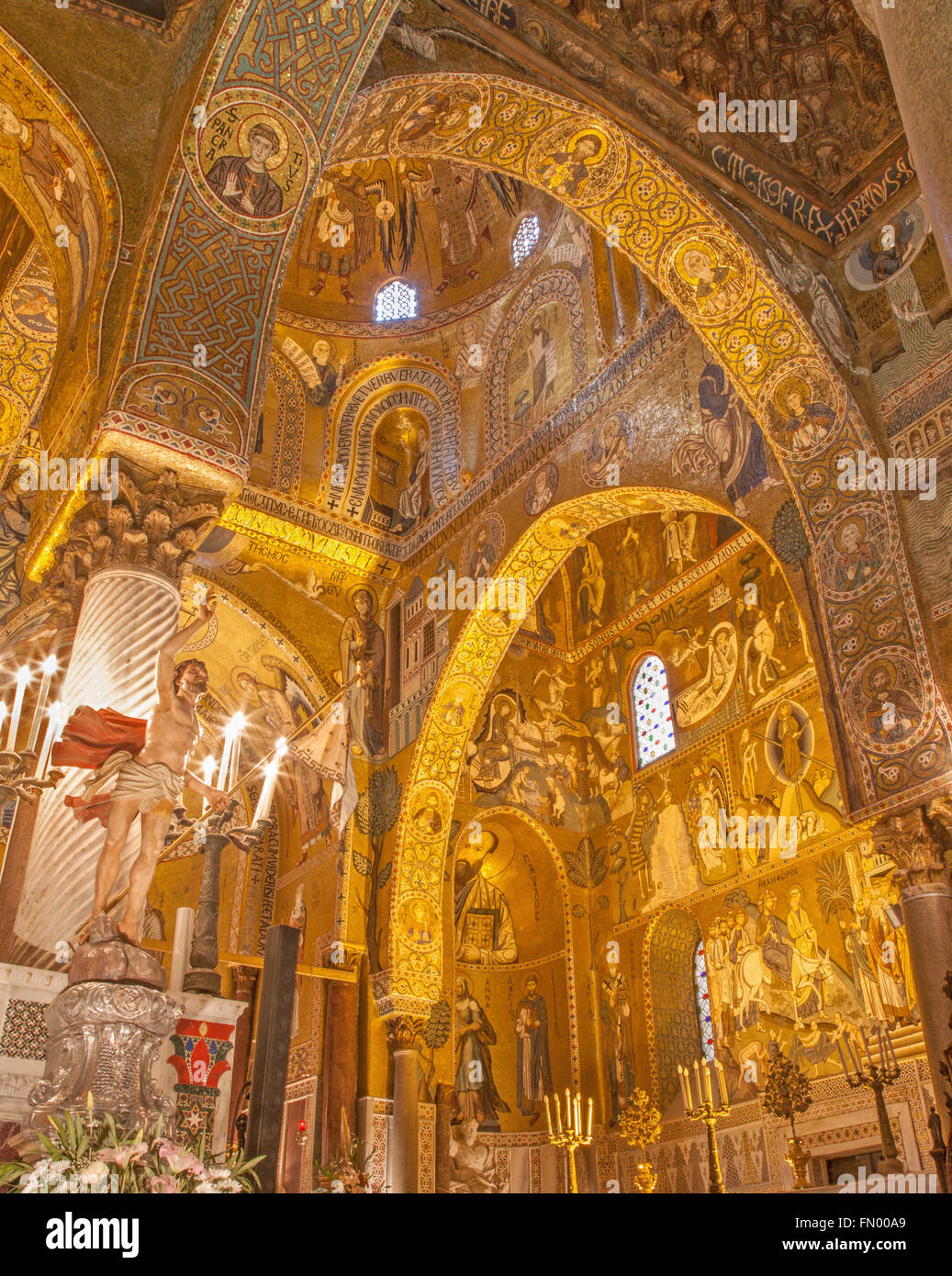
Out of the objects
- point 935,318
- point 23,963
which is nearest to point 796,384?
point 935,318

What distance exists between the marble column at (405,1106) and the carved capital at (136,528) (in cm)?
750

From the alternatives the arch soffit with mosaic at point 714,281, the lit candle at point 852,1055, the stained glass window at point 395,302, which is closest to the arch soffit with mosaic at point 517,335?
the stained glass window at point 395,302

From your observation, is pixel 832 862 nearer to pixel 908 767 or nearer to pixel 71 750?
pixel 908 767

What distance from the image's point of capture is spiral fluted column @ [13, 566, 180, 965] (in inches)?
184

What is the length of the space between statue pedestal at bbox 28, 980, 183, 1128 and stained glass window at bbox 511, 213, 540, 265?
1212 centimetres

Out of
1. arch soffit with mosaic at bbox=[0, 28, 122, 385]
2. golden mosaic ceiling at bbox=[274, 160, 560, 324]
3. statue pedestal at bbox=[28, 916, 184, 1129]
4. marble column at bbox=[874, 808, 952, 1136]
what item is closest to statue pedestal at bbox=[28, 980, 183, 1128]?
statue pedestal at bbox=[28, 916, 184, 1129]

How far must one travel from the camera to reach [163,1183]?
3.50 metres

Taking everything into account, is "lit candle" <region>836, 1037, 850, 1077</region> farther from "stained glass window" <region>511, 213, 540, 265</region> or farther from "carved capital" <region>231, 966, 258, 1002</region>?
"stained glass window" <region>511, 213, 540, 265</region>

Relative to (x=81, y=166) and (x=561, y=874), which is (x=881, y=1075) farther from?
(x=81, y=166)

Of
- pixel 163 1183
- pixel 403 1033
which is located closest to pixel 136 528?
pixel 163 1183

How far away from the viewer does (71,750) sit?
4.80 metres

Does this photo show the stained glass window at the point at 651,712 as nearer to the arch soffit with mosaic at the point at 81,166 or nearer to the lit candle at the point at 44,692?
the arch soffit with mosaic at the point at 81,166

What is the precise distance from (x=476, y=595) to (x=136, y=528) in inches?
287

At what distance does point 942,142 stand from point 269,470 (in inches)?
459
